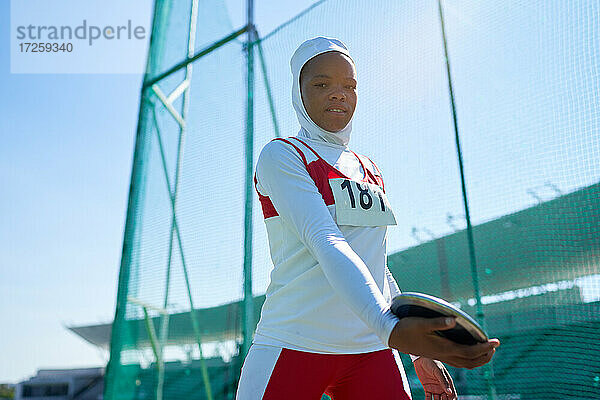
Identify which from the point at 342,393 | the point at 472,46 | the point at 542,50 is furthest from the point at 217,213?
the point at 342,393

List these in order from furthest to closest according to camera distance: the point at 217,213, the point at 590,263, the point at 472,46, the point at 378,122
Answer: the point at 217,213
the point at 378,122
the point at 472,46
the point at 590,263

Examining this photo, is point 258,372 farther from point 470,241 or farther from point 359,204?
point 470,241

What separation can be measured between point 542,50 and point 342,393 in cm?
299

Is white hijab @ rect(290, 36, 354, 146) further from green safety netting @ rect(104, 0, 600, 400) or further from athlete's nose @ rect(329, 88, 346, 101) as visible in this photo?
green safety netting @ rect(104, 0, 600, 400)

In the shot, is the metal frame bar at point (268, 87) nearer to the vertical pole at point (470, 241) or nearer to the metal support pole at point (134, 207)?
the metal support pole at point (134, 207)

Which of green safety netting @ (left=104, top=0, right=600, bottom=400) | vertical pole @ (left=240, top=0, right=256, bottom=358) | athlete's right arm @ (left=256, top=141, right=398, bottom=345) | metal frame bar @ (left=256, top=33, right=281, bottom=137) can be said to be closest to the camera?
athlete's right arm @ (left=256, top=141, right=398, bottom=345)

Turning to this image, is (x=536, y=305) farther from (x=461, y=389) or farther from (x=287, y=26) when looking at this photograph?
(x=287, y=26)

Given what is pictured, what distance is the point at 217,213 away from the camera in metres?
4.44

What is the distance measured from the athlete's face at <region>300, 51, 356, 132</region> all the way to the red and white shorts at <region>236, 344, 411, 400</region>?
0.58 m

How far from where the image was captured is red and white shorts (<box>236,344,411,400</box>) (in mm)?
1113

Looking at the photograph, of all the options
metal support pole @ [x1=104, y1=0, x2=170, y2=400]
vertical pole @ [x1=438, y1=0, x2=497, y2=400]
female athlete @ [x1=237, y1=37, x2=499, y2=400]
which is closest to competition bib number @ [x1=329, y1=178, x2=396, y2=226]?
female athlete @ [x1=237, y1=37, x2=499, y2=400]

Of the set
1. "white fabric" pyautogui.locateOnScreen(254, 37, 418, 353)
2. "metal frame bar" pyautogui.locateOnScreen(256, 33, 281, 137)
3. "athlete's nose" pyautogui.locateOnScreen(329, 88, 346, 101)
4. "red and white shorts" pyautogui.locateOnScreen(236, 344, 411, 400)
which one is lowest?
"red and white shorts" pyautogui.locateOnScreen(236, 344, 411, 400)

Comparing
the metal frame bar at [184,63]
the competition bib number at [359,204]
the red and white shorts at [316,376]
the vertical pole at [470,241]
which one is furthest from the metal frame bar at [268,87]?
the red and white shorts at [316,376]

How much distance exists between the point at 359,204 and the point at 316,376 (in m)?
0.40
